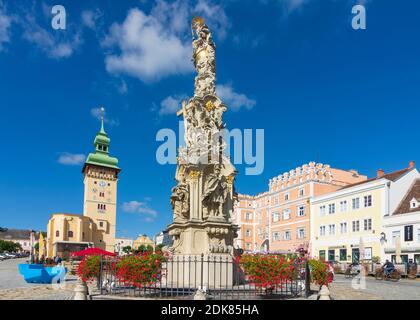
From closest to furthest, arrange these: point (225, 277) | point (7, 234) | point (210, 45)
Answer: point (225, 277)
point (210, 45)
point (7, 234)

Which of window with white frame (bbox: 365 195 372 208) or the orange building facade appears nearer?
window with white frame (bbox: 365 195 372 208)

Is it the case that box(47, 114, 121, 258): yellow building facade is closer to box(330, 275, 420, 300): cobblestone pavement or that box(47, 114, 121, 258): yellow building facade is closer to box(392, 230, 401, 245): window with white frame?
box(392, 230, 401, 245): window with white frame

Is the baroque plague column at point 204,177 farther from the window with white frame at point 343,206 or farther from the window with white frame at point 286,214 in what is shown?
the window with white frame at point 286,214

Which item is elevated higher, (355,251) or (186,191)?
(186,191)

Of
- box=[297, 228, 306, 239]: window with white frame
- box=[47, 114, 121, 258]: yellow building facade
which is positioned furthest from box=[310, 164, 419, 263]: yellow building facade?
box=[47, 114, 121, 258]: yellow building facade

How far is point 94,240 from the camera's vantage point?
93.2m

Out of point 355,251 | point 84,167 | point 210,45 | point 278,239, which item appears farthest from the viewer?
point 84,167

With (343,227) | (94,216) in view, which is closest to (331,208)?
(343,227)

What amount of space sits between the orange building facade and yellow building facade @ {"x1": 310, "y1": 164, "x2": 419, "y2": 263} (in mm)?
2592

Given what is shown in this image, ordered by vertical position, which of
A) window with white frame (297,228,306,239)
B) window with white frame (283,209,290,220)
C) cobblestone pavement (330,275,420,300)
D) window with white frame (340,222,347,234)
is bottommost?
cobblestone pavement (330,275,420,300)

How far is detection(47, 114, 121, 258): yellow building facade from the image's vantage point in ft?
286
